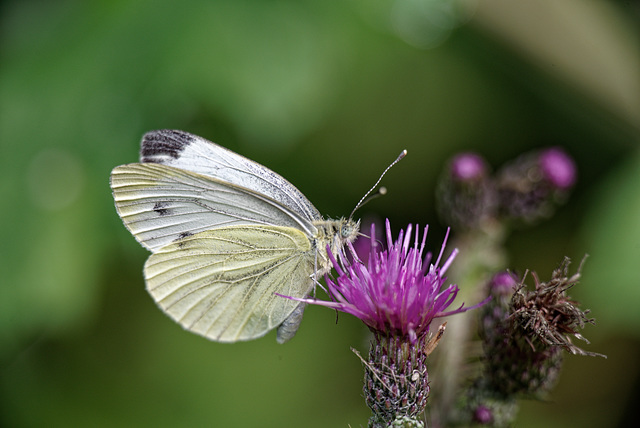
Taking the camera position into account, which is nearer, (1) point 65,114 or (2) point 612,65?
(1) point 65,114

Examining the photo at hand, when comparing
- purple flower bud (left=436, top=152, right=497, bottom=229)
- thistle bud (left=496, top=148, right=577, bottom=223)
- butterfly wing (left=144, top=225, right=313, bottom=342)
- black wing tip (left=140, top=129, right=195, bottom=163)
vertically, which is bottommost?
butterfly wing (left=144, top=225, right=313, bottom=342)

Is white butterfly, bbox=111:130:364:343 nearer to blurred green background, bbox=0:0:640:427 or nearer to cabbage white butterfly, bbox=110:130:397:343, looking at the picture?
cabbage white butterfly, bbox=110:130:397:343

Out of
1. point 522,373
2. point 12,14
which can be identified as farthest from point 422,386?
point 12,14

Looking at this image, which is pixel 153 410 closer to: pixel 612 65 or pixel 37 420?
pixel 37 420

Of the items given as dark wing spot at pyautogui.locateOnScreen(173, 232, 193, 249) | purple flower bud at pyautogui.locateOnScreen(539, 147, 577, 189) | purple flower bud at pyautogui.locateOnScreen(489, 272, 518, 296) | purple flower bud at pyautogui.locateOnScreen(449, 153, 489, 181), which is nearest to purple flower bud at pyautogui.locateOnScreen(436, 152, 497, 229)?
purple flower bud at pyautogui.locateOnScreen(449, 153, 489, 181)

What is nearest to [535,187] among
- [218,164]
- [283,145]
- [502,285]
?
[502,285]

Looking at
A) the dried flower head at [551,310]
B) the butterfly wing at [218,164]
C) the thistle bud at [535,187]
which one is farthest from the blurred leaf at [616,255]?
the butterfly wing at [218,164]
